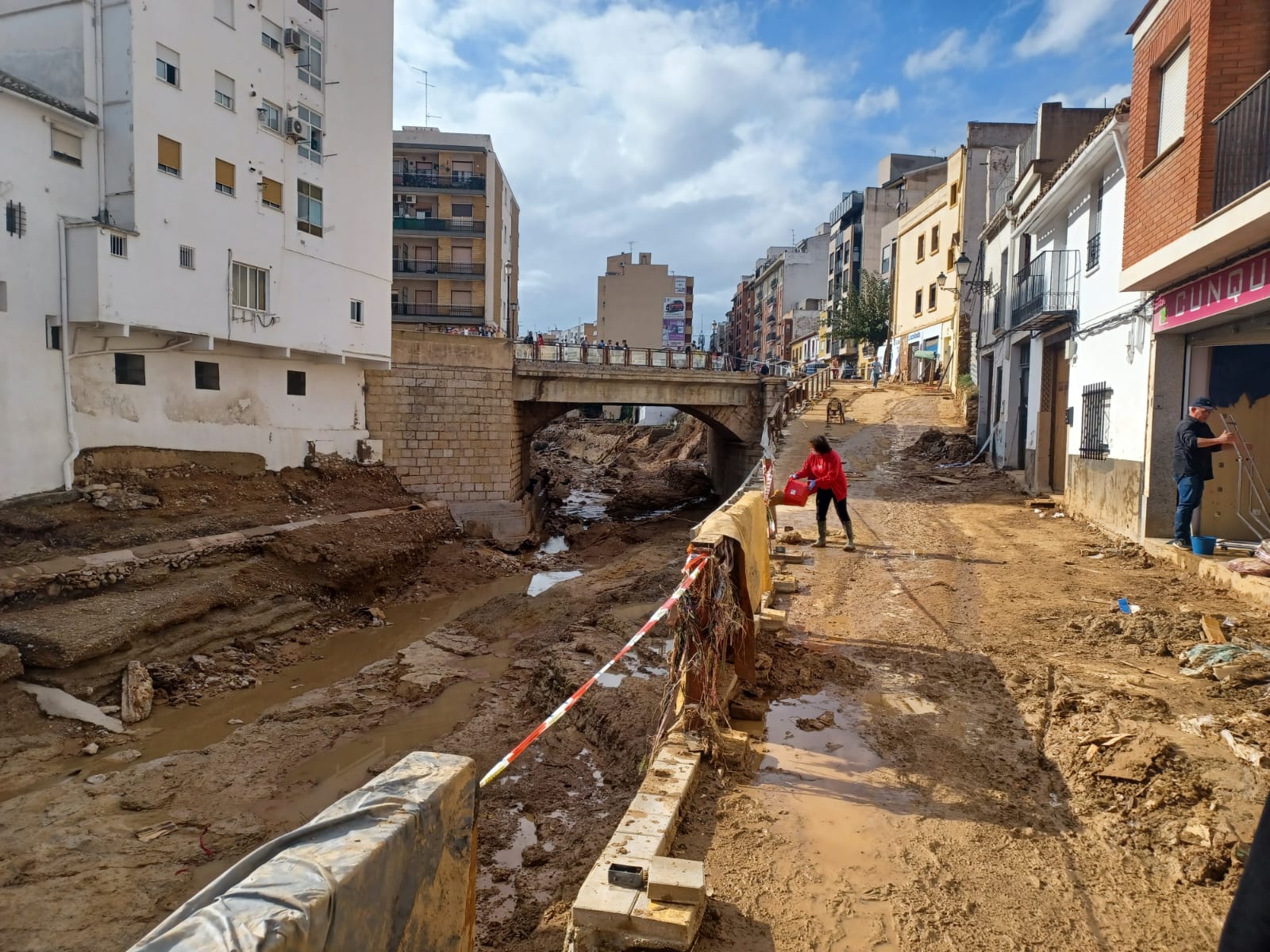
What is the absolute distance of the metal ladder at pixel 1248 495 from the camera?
923 cm

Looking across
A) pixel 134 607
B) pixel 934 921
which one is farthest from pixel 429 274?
pixel 934 921

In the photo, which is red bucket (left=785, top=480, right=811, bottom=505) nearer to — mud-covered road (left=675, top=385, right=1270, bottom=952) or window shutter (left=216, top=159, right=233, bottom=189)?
mud-covered road (left=675, top=385, right=1270, bottom=952)

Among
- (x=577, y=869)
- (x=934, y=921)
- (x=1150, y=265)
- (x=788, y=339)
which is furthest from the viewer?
(x=788, y=339)

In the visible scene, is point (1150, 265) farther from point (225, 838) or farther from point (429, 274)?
point (429, 274)

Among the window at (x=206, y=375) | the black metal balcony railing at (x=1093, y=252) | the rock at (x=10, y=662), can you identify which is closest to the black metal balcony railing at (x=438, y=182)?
the window at (x=206, y=375)

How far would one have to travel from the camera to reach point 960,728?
533 cm

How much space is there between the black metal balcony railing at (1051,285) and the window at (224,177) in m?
17.3

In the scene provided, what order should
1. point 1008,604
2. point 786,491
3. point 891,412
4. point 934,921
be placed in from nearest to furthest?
point 934,921 → point 1008,604 → point 786,491 → point 891,412

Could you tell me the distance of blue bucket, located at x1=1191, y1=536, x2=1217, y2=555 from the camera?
895 centimetres

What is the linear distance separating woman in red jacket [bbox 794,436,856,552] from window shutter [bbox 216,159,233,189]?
14.8 meters

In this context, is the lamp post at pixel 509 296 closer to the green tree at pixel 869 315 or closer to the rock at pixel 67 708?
the green tree at pixel 869 315

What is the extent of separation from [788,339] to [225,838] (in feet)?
213

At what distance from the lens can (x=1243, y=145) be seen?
8086 mm

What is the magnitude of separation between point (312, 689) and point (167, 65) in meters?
13.1
